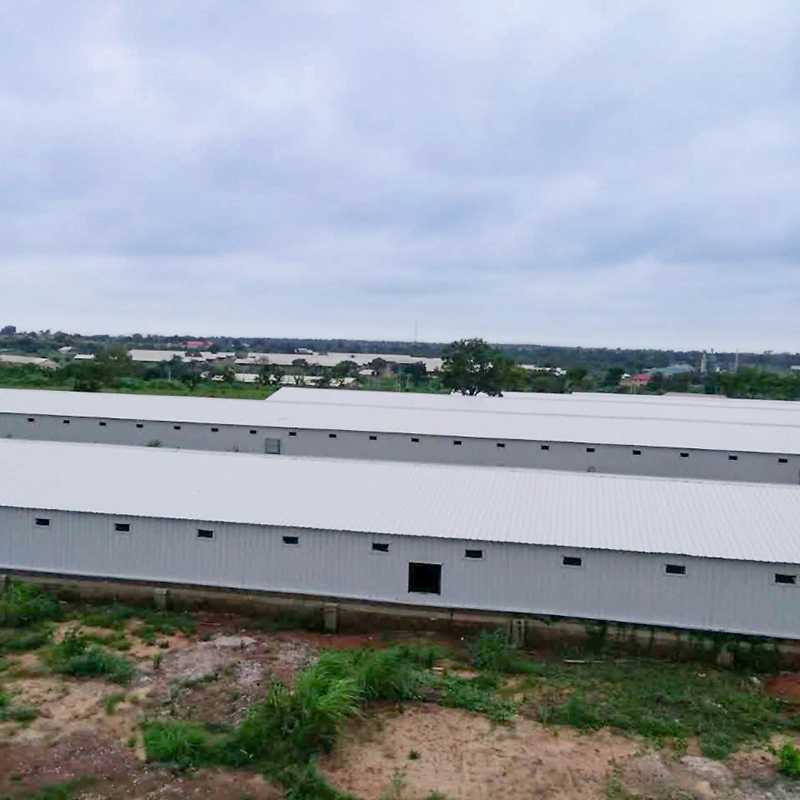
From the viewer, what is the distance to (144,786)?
39.4 feet

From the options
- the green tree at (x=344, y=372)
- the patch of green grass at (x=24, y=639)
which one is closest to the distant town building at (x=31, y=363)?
the green tree at (x=344, y=372)

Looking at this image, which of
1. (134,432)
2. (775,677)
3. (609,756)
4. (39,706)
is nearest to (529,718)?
(609,756)

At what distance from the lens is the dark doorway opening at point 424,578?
18.9 metres

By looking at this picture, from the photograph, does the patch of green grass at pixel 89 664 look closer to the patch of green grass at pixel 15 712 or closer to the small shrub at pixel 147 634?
the small shrub at pixel 147 634

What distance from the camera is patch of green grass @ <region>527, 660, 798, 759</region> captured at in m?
13.9

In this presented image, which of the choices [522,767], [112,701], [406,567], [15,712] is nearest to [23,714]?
[15,712]

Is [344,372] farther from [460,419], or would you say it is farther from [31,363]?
[460,419]

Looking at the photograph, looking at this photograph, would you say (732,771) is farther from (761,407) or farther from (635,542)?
(761,407)

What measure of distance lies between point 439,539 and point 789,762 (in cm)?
852

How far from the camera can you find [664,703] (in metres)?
15.0

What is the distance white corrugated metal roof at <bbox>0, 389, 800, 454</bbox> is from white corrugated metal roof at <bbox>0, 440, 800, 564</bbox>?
1201 cm

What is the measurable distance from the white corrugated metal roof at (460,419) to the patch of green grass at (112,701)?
23068 millimetres

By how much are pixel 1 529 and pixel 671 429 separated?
3041 cm

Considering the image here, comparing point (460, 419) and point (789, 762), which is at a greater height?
point (460, 419)
